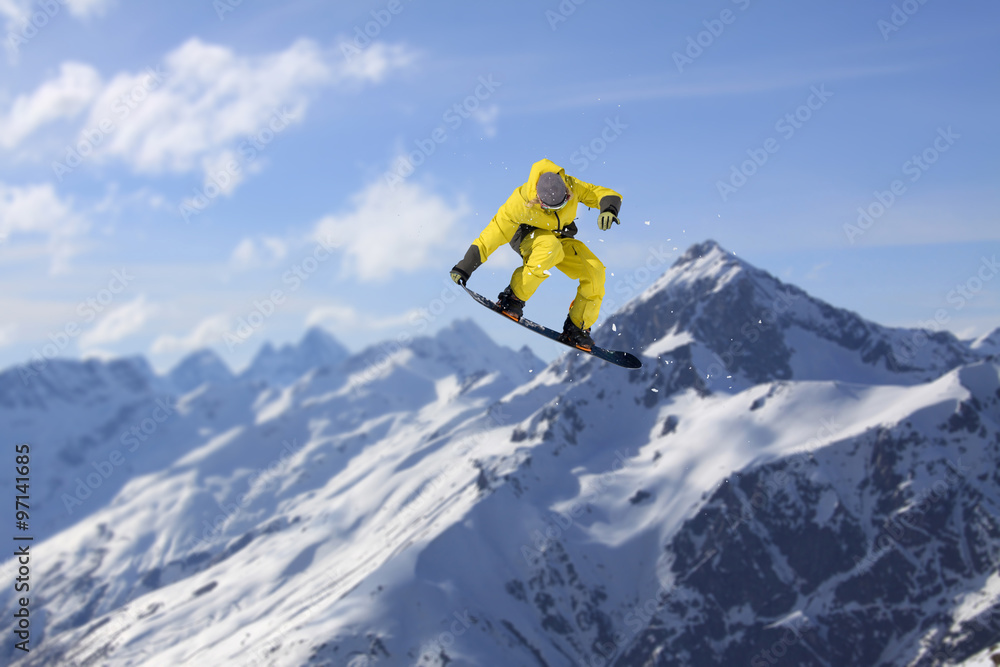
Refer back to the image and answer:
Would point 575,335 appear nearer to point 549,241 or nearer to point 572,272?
point 572,272

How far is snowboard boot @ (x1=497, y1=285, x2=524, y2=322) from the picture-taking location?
21.2 meters

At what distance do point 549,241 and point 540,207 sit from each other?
2.74 feet

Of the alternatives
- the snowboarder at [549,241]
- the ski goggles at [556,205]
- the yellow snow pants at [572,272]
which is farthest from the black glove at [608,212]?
the yellow snow pants at [572,272]

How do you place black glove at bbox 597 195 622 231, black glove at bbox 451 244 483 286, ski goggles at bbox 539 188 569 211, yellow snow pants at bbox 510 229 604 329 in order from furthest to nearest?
black glove at bbox 451 244 483 286
yellow snow pants at bbox 510 229 604 329
ski goggles at bbox 539 188 569 211
black glove at bbox 597 195 622 231

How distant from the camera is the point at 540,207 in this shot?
19.9m

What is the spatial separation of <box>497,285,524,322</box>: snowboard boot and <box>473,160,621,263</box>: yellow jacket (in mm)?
1302

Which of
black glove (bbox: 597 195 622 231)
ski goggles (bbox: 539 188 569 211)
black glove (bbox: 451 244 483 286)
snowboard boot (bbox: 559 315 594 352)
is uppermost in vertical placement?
black glove (bbox: 451 244 483 286)

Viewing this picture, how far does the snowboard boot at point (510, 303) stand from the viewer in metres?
21.2

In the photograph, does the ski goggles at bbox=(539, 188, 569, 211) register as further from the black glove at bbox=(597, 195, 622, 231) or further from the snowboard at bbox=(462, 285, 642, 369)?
the snowboard at bbox=(462, 285, 642, 369)

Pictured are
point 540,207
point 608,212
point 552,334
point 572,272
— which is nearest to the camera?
point 608,212

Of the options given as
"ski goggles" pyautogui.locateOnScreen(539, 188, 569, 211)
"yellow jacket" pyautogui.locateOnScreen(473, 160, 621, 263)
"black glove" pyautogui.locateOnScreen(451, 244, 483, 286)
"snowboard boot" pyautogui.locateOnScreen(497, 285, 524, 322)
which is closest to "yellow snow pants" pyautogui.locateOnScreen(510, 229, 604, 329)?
"snowboard boot" pyautogui.locateOnScreen(497, 285, 524, 322)

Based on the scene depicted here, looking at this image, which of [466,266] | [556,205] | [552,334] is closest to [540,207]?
[556,205]

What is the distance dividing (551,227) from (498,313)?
296 centimetres

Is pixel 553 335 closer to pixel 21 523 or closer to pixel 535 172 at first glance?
pixel 535 172
